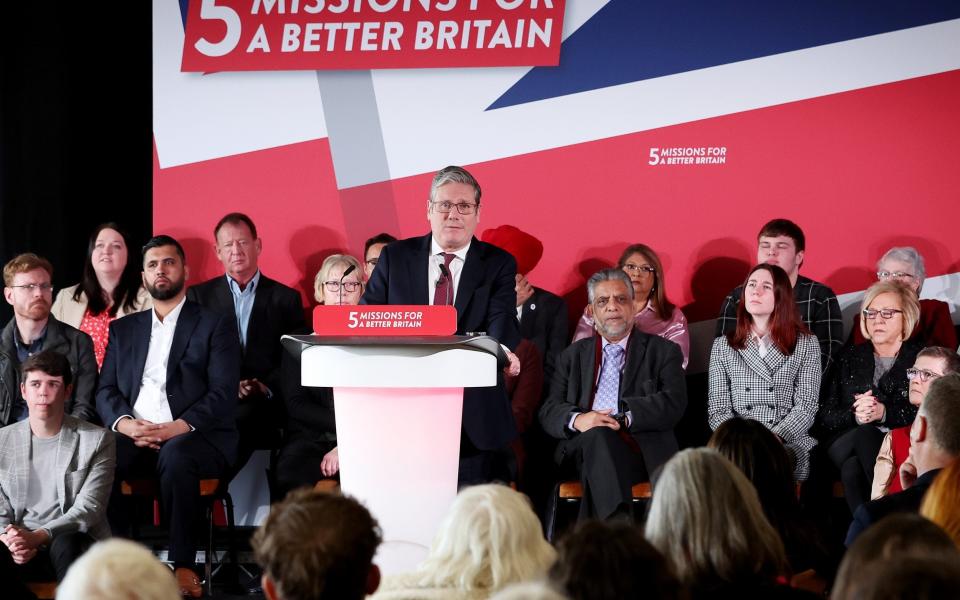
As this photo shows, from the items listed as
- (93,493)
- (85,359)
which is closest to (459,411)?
(93,493)

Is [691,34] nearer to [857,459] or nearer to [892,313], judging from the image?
[892,313]

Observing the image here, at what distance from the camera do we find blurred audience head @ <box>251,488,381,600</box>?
6.11ft

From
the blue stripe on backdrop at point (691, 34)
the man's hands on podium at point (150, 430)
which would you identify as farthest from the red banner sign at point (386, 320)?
the blue stripe on backdrop at point (691, 34)

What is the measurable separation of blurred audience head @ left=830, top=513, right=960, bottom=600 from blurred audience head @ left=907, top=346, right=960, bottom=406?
2.81m

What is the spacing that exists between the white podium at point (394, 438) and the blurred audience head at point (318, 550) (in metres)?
1.20

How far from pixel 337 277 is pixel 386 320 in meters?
2.35

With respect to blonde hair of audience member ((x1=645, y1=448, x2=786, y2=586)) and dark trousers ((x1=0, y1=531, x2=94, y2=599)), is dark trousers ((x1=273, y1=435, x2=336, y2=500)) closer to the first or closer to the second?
dark trousers ((x1=0, y1=531, x2=94, y2=599))

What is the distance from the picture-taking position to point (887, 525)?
1779 millimetres

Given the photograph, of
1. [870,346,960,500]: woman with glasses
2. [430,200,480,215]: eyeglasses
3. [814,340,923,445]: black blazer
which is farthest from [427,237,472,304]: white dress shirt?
[814,340,923,445]: black blazer

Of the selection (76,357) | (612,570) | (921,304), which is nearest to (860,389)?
→ (921,304)

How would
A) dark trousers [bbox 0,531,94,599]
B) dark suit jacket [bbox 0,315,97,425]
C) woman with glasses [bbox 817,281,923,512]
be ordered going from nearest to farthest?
dark trousers [bbox 0,531,94,599] → woman with glasses [bbox 817,281,923,512] → dark suit jacket [bbox 0,315,97,425]

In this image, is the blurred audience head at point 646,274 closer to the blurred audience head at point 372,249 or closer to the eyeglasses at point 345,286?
the blurred audience head at point 372,249

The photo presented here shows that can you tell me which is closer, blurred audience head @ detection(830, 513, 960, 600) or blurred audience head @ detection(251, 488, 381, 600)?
blurred audience head @ detection(830, 513, 960, 600)

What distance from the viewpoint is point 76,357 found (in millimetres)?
5227
